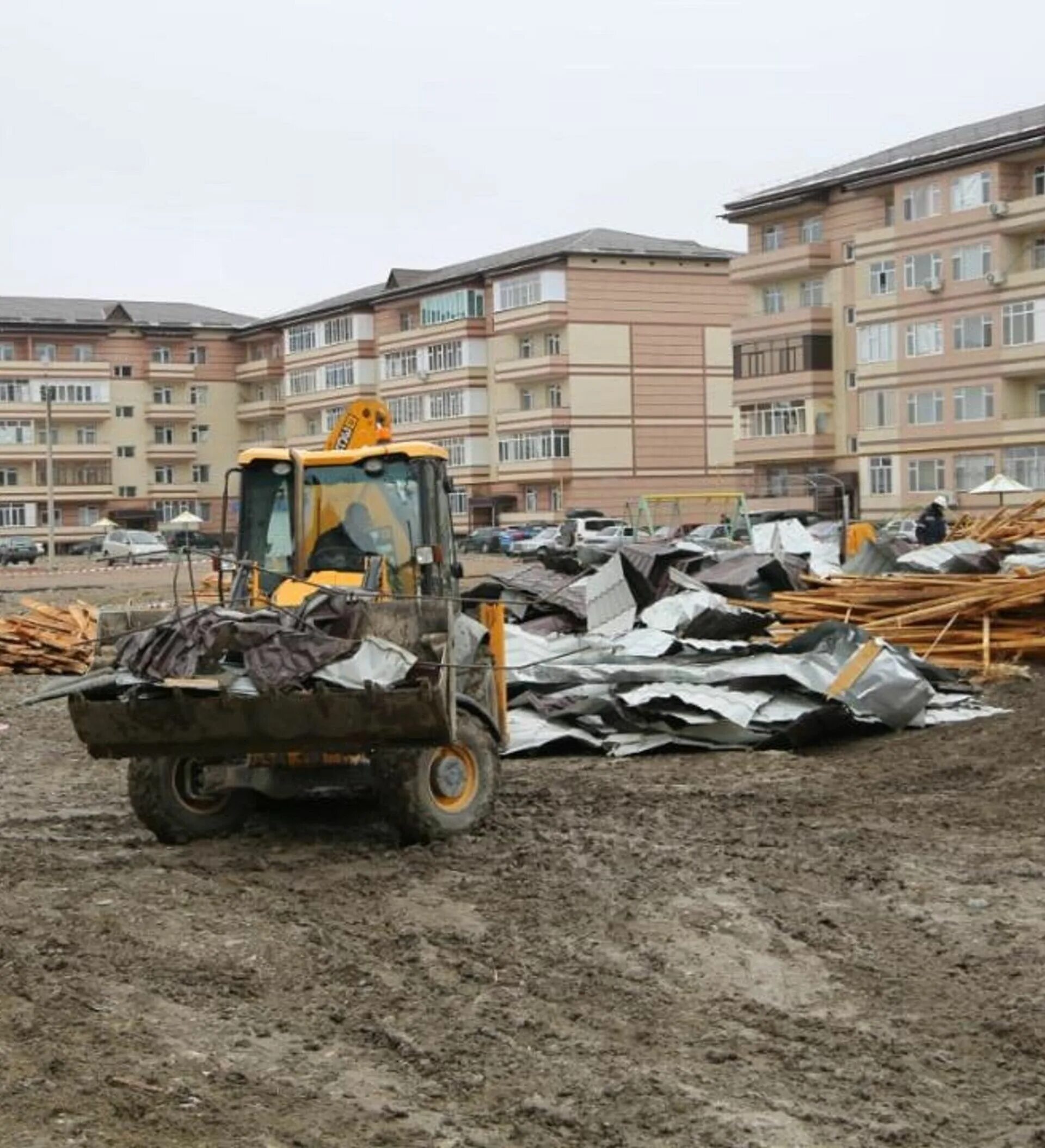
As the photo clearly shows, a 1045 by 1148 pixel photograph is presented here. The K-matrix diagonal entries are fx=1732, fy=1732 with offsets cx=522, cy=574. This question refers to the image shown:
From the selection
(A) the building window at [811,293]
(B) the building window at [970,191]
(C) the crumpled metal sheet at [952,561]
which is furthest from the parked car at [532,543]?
(C) the crumpled metal sheet at [952,561]

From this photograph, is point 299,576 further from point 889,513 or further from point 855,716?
point 889,513

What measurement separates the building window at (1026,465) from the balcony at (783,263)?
12.1 m

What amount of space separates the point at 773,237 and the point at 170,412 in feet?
145

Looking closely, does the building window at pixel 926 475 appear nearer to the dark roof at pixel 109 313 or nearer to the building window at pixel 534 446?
the building window at pixel 534 446

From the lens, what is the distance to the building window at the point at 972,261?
58.1 m

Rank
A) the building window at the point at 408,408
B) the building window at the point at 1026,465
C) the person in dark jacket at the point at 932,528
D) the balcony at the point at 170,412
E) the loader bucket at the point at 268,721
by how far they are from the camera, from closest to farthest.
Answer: the loader bucket at the point at 268,721, the person in dark jacket at the point at 932,528, the building window at the point at 1026,465, the building window at the point at 408,408, the balcony at the point at 170,412

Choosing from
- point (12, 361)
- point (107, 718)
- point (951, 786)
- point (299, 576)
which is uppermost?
point (12, 361)

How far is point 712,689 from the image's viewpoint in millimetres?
15453

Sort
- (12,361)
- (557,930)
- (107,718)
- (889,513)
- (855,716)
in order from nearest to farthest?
(557,930) → (107,718) → (855,716) → (889,513) → (12,361)

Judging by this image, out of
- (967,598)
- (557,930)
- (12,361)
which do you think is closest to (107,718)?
(557,930)

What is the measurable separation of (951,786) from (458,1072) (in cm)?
775

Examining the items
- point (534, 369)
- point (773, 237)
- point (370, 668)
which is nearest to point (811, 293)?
point (773, 237)

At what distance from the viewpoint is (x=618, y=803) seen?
1199 centimetres

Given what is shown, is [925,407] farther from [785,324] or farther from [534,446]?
[534,446]
